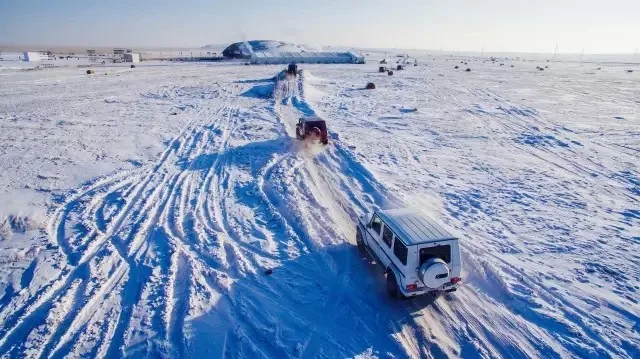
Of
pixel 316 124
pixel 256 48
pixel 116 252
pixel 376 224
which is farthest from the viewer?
pixel 256 48

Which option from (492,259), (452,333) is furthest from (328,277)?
(492,259)

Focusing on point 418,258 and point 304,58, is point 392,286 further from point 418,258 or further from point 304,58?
point 304,58

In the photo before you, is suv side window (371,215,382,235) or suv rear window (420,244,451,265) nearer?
suv rear window (420,244,451,265)

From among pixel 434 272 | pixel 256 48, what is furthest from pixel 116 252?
pixel 256 48

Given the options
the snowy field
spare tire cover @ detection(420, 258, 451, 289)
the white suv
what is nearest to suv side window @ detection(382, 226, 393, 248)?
the white suv

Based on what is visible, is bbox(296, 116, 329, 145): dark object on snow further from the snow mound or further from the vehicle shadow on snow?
the snow mound

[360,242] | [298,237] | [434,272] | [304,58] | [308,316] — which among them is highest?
[304,58]
